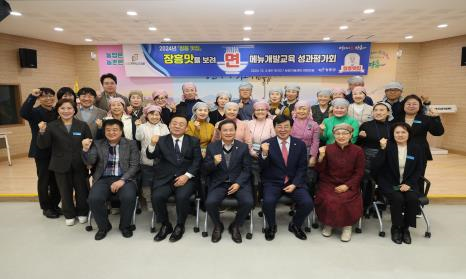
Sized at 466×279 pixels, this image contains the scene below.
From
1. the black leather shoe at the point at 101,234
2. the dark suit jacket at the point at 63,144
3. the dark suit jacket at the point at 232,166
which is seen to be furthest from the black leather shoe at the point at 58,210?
the dark suit jacket at the point at 232,166

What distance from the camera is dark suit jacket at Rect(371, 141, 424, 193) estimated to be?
9.75ft

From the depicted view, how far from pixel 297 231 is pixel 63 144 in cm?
280

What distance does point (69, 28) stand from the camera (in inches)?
231

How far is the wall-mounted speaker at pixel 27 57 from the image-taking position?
6557 mm

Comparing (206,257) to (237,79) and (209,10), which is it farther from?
(237,79)

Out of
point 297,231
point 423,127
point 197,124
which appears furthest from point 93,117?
point 423,127

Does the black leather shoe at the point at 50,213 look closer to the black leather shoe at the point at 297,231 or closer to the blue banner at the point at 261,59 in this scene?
the black leather shoe at the point at 297,231

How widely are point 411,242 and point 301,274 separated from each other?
4.48 feet

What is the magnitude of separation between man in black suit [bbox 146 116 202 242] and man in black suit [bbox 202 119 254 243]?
20 centimetres

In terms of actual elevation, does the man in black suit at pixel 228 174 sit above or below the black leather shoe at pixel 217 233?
above

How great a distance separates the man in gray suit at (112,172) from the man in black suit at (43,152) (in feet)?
2.35

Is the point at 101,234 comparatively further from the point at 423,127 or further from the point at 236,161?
the point at 423,127

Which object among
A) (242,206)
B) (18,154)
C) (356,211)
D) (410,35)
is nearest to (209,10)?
(242,206)

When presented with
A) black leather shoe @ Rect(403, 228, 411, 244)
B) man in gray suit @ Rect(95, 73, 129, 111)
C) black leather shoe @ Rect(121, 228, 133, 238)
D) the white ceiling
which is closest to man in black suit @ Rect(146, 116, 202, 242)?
black leather shoe @ Rect(121, 228, 133, 238)
